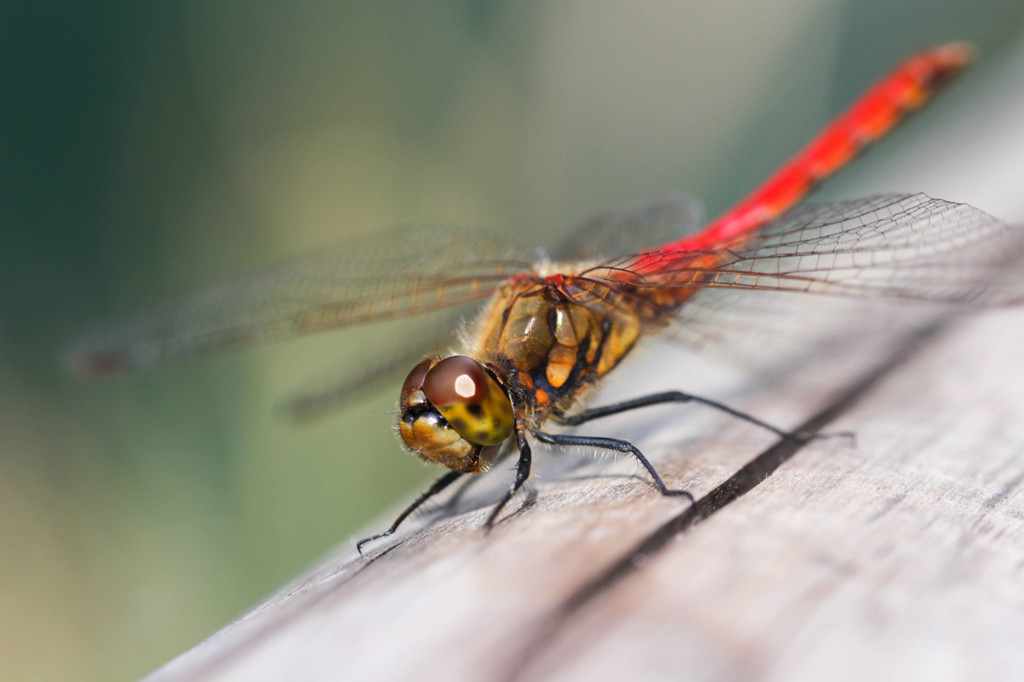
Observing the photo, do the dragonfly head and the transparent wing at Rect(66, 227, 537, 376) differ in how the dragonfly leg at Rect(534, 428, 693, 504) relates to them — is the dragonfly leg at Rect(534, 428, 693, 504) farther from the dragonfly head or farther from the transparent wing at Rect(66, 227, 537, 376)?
the transparent wing at Rect(66, 227, 537, 376)

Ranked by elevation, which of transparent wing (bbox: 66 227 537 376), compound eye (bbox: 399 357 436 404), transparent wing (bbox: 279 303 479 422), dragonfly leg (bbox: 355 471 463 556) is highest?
transparent wing (bbox: 66 227 537 376)

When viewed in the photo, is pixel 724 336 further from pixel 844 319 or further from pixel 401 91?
pixel 401 91

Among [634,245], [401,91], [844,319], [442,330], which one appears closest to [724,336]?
[844,319]

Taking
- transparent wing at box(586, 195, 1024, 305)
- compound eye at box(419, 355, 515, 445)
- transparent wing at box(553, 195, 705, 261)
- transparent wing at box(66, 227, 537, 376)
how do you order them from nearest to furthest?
compound eye at box(419, 355, 515, 445), transparent wing at box(586, 195, 1024, 305), transparent wing at box(66, 227, 537, 376), transparent wing at box(553, 195, 705, 261)

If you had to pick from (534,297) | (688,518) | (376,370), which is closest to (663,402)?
(534,297)

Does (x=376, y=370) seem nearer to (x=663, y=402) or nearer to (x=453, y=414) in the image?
(x=453, y=414)

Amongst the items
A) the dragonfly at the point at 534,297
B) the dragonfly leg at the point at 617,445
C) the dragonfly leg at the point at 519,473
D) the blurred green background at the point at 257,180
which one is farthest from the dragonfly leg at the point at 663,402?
the blurred green background at the point at 257,180

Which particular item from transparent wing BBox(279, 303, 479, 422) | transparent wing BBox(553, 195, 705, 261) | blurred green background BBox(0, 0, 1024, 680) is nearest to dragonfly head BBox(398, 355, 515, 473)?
transparent wing BBox(279, 303, 479, 422)
